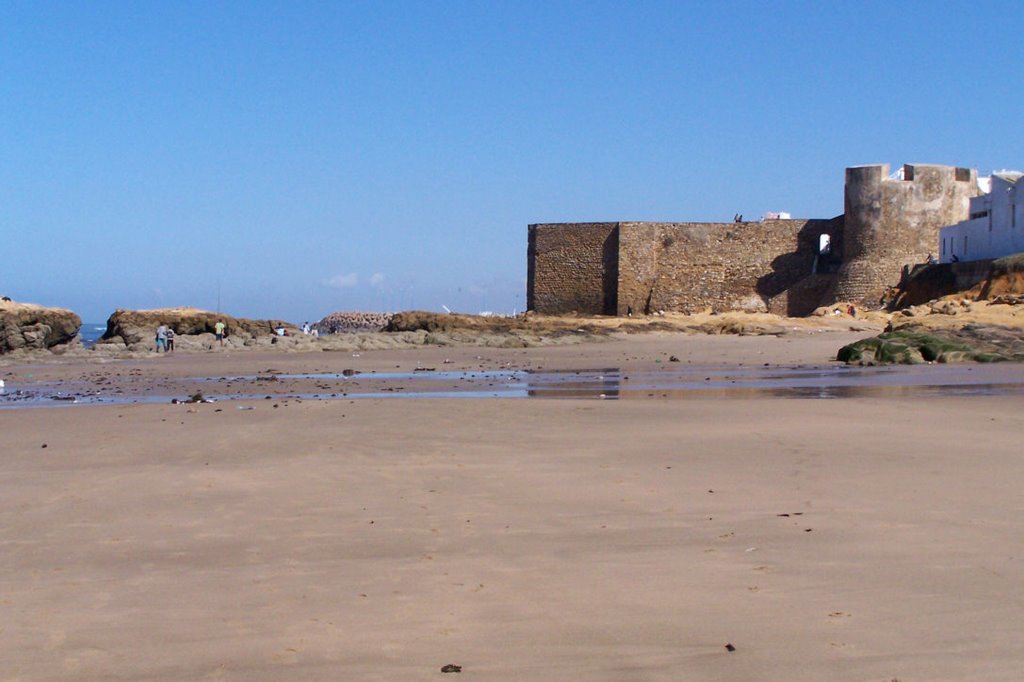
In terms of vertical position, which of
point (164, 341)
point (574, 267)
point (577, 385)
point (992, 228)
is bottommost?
point (577, 385)

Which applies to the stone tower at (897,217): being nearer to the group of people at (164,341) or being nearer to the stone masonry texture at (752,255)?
the stone masonry texture at (752,255)

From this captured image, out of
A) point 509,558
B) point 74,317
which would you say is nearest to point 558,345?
point 74,317

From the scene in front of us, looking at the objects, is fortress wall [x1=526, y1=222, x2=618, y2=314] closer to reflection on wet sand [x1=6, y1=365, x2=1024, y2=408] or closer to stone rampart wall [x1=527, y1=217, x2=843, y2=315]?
stone rampart wall [x1=527, y1=217, x2=843, y2=315]

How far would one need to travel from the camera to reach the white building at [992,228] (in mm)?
29875

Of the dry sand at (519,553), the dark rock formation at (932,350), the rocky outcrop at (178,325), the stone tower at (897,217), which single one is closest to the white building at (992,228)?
the stone tower at (897,217)

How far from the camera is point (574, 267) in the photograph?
128 ft

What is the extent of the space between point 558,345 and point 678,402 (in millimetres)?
14392

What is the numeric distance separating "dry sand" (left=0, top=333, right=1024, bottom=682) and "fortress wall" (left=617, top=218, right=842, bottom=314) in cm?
2864

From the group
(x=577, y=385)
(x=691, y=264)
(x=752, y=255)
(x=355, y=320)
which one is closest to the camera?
(x=577, y=385)

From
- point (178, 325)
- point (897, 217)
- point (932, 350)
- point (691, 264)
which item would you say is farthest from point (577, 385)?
point (691, 264)

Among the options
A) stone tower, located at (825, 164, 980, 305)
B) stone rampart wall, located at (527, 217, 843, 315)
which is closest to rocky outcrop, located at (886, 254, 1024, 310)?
stone tower, located at (825, 164, 980, 305)

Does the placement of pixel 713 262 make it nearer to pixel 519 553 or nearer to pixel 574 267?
pixel 574 267

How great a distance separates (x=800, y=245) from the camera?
37906 millimetres

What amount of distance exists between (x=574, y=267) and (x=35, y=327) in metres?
18.4
